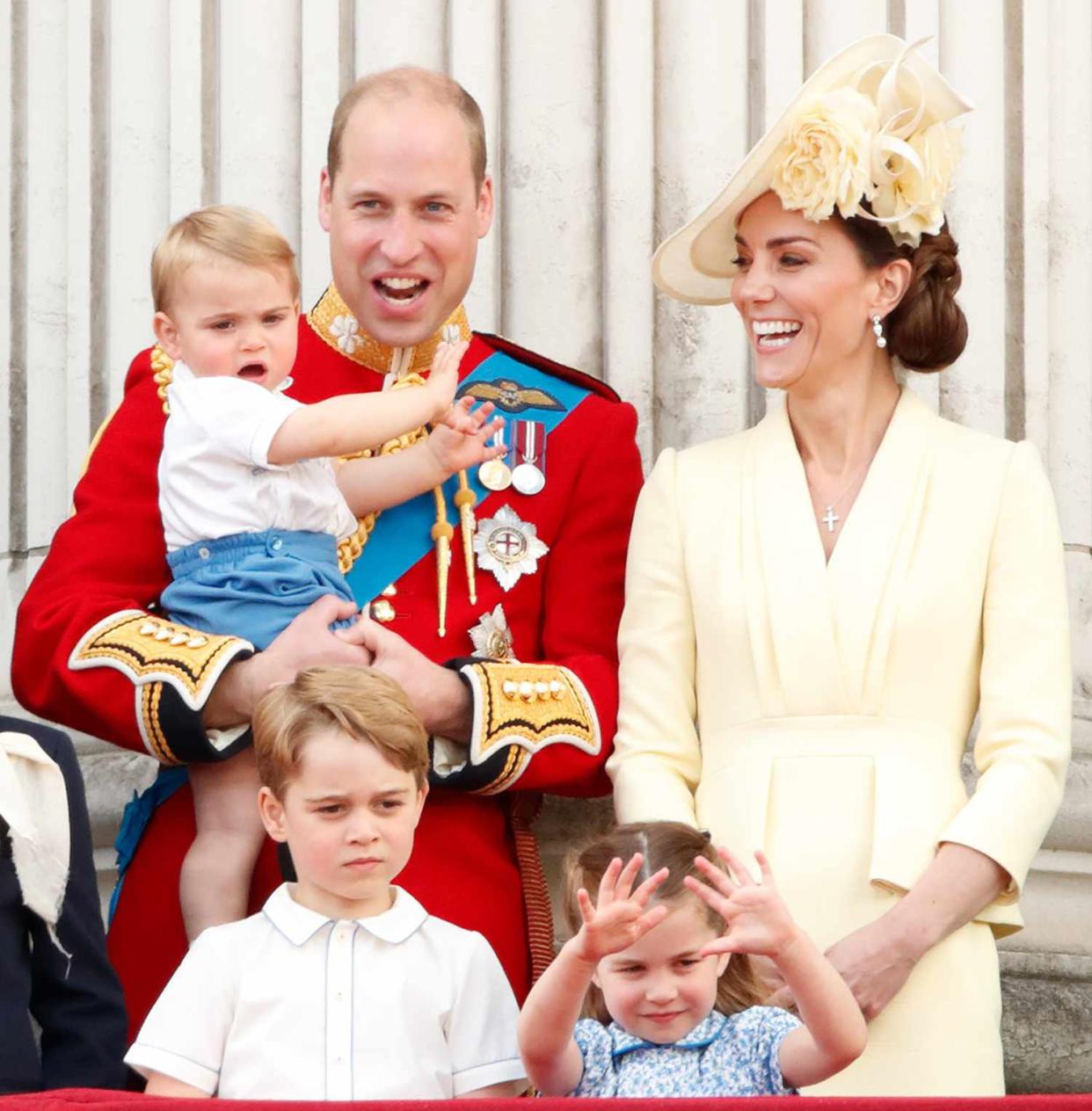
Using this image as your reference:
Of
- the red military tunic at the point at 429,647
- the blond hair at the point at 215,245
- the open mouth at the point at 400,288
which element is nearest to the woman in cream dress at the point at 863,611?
the red military tunic at the point at 429,647

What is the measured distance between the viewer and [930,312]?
4785 mm

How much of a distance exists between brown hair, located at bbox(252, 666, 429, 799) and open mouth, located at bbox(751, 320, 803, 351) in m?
0.97

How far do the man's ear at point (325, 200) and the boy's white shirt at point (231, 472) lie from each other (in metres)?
0.47

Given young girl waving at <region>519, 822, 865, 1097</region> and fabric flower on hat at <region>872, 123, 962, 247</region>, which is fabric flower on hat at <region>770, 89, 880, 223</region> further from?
young girl waving at <region>519, 822, 865, 1097</region>

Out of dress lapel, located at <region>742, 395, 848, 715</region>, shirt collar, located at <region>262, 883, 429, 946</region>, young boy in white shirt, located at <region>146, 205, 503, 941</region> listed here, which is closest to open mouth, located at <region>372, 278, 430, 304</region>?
young boy in white shirt, located at <region>146, 205, 503, 941</region>

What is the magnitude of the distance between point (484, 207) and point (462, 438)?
1.62ft

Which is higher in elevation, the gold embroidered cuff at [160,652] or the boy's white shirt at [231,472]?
the boy's white shirt at [231,472]

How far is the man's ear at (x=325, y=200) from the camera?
195 inches

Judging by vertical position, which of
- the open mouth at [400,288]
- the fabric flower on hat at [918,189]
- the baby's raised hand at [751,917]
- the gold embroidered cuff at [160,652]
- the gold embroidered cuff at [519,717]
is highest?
the fabric flower on hat at [918,189]

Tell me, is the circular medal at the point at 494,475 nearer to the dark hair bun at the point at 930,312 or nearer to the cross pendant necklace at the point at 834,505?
the cross pendant necklace at the point at 834,505

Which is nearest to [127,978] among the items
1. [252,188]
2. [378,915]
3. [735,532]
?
[378,915]

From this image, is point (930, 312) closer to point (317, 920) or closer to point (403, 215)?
point (403, 215)

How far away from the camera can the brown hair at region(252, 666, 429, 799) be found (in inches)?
156

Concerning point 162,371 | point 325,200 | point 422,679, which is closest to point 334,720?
point 422,679
